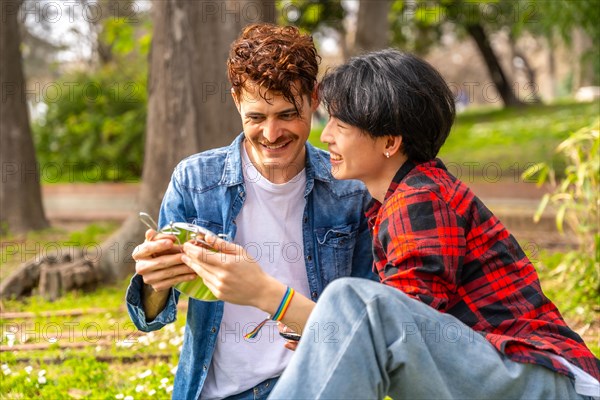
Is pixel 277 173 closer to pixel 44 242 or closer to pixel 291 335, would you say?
pixel 291 335

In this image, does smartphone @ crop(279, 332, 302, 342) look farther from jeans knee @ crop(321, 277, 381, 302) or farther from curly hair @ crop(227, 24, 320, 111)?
curly hair @ crop(227, 24, 320, 111)

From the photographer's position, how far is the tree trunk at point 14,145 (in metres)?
8.34

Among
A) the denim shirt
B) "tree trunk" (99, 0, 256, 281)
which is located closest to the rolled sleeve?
the denim shirt

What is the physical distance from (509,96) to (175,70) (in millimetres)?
14918

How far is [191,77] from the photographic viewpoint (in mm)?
5762

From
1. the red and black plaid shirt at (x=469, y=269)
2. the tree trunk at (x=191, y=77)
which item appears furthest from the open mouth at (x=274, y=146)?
the tree trunk at (x=191, y=77)

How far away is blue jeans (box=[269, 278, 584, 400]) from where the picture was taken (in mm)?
1799

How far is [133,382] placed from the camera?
3.76m

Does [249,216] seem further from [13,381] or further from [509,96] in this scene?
[509,96]

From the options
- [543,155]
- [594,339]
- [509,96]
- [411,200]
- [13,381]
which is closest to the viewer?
[411,200]

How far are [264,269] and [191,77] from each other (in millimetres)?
3356

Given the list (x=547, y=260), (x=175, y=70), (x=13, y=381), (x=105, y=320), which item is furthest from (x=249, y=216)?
(x=547, y=260)

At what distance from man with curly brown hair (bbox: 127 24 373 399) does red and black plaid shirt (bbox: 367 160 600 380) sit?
1.81ft

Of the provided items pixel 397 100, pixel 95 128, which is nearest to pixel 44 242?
pixel 95 128
